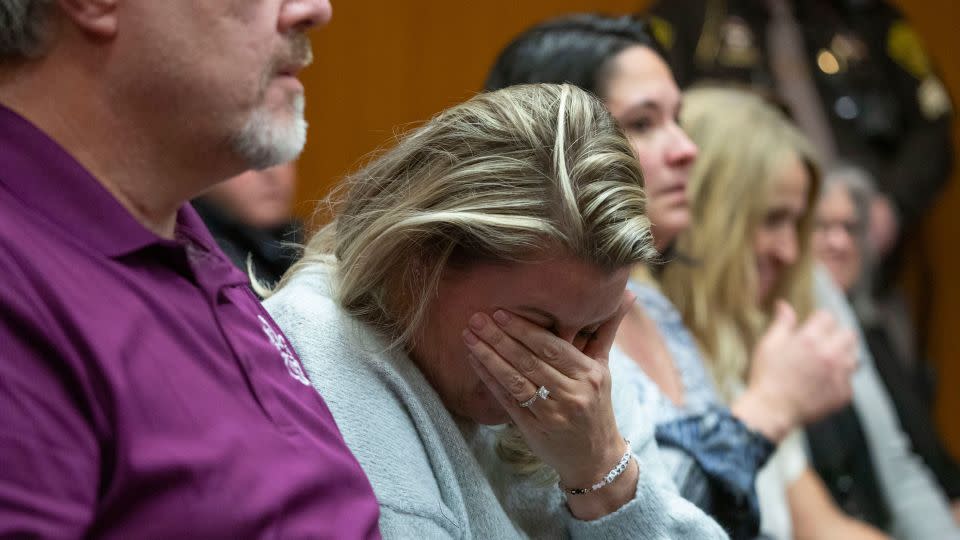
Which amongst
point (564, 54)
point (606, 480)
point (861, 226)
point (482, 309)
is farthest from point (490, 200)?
point (861, 226)

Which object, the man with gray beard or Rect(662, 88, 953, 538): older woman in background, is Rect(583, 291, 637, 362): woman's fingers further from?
Rect(662, 88, 953, 538): older woman in background

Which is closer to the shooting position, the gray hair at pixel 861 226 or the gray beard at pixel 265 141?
the gray beard at pixel 265 141

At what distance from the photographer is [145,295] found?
33.3 inches

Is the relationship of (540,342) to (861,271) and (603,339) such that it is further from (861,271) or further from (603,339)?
(861,271)

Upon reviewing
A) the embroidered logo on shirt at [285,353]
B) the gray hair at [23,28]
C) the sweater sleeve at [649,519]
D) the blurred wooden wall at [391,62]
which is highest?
the gray hair at [23,28]

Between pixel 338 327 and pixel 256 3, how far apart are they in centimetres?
34

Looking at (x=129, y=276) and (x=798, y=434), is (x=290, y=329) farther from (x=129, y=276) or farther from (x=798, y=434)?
(x=798, y=434)

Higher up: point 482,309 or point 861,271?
point 482,309

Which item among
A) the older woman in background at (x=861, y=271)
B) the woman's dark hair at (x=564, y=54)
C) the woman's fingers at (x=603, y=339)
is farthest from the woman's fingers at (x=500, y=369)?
the older woman in background at (x=861, y=271)

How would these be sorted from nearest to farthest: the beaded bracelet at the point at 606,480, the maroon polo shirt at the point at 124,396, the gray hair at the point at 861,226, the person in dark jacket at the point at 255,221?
1. the maroon polo shirt at the point at 124,396
2. the beaded bracelet at the point at 606,480
3. the person in dark jacket at the point at 255,221
4. the gray hair at the point at 861,226

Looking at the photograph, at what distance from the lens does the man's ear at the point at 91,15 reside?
0.87 m

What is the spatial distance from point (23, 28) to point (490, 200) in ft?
1.38

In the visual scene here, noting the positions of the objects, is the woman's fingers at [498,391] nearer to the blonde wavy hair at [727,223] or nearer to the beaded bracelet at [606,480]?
the beaded bracelet at [606,480]

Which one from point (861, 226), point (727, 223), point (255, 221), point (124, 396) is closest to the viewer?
point (124, 396)
